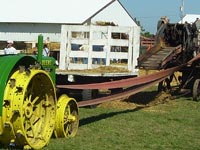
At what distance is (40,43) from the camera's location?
733 cm

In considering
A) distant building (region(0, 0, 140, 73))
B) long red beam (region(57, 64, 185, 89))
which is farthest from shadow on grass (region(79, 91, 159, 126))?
distant building (region(0, 0, 140, 73))

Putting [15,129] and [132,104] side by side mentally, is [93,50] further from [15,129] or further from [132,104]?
[15,129]

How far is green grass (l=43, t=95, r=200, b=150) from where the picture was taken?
25.1 feet

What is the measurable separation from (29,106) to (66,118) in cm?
122

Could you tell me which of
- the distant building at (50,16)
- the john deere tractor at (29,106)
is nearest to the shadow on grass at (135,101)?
the john deere tractor at (29,106)

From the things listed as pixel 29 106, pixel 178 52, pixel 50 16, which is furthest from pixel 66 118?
pixel 50 16

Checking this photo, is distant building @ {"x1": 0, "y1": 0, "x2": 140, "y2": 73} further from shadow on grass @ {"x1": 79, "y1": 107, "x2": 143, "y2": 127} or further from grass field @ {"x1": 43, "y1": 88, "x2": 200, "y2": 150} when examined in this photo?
shadow on grass @ {"x1": 79, "y1": 107, "x2": 143, "y2": 127}

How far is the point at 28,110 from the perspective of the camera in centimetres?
679

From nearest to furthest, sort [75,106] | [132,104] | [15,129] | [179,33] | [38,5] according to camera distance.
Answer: [15,129] < [75,106] < [132,104] < [179,33] < [38,5]

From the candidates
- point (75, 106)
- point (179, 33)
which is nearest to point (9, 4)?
point (179, 33)

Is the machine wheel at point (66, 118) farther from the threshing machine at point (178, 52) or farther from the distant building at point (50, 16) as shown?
the distant building at point (50, 16)

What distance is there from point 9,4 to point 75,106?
38.7m

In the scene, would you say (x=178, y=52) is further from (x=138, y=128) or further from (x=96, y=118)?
(x=138, y=128)

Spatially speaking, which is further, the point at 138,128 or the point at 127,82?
the point at 127,82
